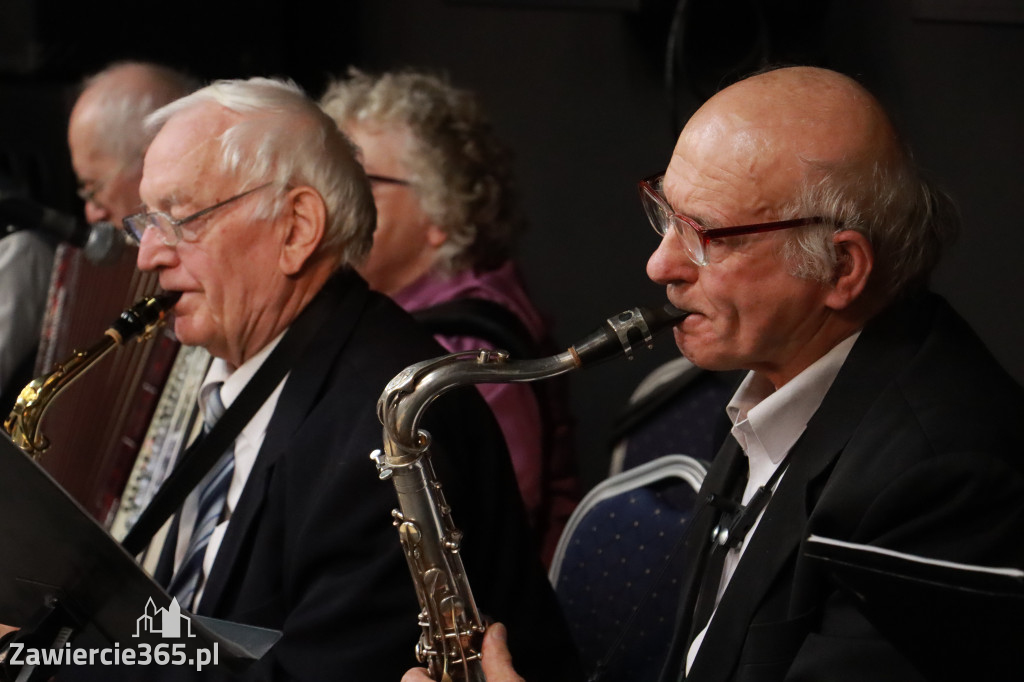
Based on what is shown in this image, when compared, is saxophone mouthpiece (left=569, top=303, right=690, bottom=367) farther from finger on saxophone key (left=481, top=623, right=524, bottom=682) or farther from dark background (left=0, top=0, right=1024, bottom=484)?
dark background (left=0, top=0, right=1024, bottom=484)

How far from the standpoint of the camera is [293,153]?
6.93 feet

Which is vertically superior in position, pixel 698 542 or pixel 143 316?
pixel 143 316

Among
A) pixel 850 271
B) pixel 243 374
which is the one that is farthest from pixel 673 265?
pixel 243 374

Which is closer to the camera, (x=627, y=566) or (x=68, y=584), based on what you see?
(x=68, y=584)

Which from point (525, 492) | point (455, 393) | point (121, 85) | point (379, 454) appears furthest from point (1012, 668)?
point (121, 85)

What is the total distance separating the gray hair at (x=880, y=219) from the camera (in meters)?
1.56

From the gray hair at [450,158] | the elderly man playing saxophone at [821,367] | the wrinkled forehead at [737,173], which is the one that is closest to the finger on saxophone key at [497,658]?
the elderly man playing saxophone at [821,367]

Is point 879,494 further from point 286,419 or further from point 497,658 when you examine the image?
point 286,419

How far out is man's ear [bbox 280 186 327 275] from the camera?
2100 mm

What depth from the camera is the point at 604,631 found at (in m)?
2.03

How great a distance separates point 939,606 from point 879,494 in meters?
0.32

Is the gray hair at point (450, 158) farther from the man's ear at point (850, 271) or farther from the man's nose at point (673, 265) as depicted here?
the man's ear at point (850, 271)

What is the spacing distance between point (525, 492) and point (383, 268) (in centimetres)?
71

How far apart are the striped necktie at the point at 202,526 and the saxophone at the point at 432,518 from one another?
1.50 feet
